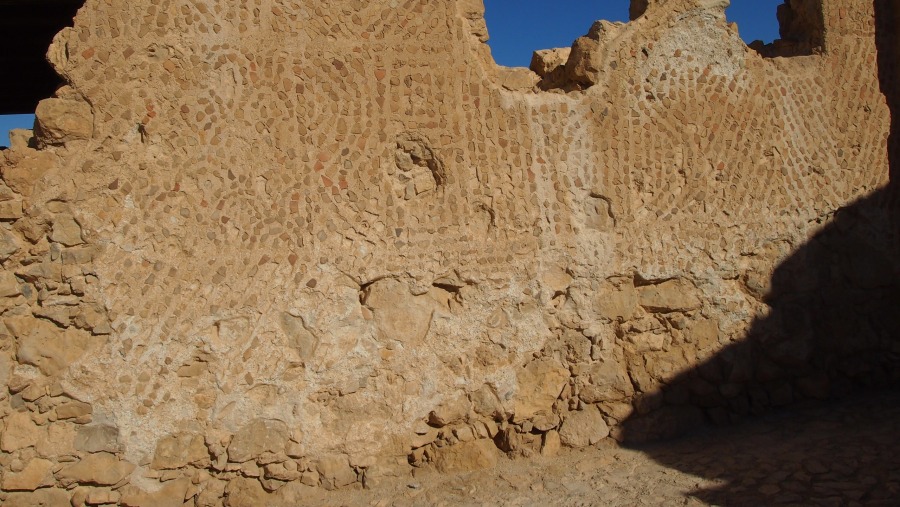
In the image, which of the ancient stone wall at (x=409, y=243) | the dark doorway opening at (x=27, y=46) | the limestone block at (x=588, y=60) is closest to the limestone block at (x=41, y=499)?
the ancient stone wall at (x=409, y=243)

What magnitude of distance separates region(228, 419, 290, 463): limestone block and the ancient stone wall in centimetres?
1

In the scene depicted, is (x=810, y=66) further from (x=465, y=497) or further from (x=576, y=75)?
(x=465, y=497)

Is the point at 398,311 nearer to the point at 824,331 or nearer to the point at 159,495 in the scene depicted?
the point at 159,495

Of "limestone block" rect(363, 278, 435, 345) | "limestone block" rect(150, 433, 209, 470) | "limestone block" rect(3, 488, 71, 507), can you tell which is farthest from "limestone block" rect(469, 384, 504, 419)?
"limestone block" rect(3, 488, 71, 507)

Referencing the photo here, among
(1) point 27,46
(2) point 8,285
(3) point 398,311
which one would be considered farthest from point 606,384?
(1) point 27,46

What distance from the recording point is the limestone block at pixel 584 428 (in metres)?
4.46

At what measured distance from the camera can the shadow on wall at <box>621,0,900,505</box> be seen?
4.78 m

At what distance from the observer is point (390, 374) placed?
4020 millimetres

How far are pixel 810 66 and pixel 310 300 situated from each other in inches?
148

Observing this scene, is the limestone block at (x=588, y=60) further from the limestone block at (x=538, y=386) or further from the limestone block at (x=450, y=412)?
the limestone block at (x=450, y=412)

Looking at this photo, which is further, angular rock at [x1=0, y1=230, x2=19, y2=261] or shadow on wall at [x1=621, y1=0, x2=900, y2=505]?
shadow on wall at [x1=621, y1=0, x2=900, y2=505]

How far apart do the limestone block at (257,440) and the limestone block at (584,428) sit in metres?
1.64

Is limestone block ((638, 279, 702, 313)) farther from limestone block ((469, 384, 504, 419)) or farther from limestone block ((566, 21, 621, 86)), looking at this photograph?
limestone block ((566, 21, 621, 86))

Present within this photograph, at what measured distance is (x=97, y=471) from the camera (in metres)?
3.45
